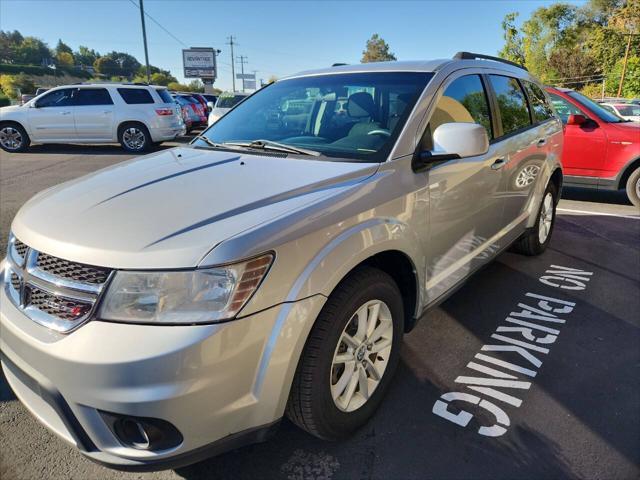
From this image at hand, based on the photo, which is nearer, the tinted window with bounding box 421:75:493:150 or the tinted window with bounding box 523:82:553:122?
the tinted window with bounding box 421:75:493:150

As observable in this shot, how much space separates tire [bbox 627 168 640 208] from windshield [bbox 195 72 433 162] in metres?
5.61

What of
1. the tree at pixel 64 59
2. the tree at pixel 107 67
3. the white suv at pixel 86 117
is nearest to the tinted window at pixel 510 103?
the white suv at pixel 86 117

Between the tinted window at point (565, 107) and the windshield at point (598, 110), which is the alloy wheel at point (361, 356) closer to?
the tinted window at point (565, 107)

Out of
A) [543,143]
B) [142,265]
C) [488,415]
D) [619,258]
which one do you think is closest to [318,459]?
[488,415]

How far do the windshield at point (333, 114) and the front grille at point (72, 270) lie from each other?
1324 millimetres

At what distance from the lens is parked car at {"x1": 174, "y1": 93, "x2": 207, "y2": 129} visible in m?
17.3

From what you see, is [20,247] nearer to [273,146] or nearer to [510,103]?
[273,146]

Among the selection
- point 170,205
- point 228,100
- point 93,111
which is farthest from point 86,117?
point 170,205

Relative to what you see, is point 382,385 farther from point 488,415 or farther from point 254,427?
point 254,427

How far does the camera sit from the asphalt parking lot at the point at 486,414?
79.1 inches

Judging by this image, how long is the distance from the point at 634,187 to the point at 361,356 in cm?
649

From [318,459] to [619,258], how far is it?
4067 mm

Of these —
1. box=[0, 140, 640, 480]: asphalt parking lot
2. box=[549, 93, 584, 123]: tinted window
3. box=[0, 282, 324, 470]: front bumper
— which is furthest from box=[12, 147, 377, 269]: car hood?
box=[549, 93, 584, 123]: tinted window

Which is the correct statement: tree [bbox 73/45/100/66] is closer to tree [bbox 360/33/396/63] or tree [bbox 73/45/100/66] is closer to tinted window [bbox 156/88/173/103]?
tree [bbox 360/33/396/63]
